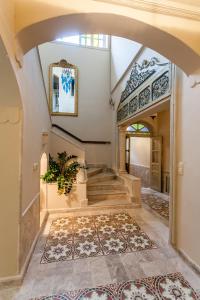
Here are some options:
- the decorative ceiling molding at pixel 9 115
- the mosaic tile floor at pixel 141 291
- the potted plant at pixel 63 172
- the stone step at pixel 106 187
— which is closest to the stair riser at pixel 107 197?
the stone step at pixel 106 187

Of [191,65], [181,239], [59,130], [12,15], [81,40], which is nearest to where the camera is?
[12,15]

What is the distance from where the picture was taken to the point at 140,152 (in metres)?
7.18

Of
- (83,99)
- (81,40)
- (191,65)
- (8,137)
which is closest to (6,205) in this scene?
(8,137)

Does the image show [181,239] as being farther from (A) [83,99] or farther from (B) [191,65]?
(A) [83,99]

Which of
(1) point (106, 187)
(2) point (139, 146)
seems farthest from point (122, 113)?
(2) point (139, 146)

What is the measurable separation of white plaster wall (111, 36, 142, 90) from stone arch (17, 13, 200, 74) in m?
2.07

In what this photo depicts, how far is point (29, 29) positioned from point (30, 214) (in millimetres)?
2026

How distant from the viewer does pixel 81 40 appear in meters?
6.11

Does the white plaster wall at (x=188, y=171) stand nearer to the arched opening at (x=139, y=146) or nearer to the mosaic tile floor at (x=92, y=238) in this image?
the mosaic tile floor at (x=92, y=238)

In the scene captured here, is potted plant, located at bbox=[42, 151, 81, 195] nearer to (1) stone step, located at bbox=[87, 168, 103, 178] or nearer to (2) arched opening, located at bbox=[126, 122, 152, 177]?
(1) stone step, located at bbox=[87, 168, 103, 178]

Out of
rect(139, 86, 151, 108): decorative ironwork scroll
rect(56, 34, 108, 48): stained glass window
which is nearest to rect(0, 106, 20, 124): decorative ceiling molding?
rect(139, 86, 151, 108): decorative ironwork scroll

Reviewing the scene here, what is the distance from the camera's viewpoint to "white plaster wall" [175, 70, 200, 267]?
6.08 ft

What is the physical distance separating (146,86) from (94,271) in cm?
298

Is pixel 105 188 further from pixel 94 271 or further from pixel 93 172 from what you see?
pixel 94 271
